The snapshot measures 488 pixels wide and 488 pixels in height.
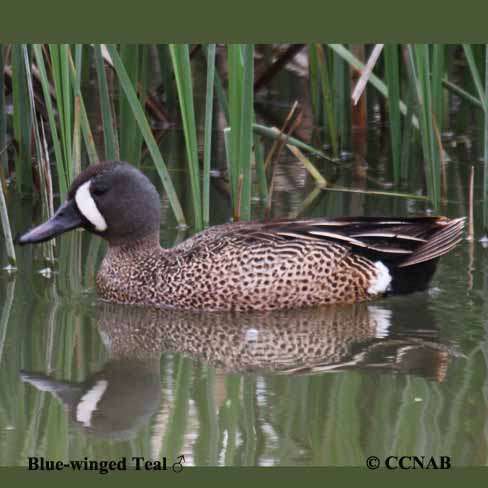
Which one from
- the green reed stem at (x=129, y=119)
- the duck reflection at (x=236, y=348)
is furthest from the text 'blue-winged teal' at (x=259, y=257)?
the green reed stem at (x=129, y=119)

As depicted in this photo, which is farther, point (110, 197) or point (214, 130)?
point (214, 130)

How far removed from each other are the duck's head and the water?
1.35 feet

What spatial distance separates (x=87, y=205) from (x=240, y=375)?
1.98m

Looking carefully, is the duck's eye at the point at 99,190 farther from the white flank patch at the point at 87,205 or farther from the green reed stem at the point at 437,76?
the green reed stem at the point at 437,76

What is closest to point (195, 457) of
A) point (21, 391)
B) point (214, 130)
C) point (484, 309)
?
point (21, 391)

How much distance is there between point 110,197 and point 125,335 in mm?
1077

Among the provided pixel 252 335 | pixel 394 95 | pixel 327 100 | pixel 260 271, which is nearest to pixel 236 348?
pixel 252 335

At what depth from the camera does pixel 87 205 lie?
8586 millimetres

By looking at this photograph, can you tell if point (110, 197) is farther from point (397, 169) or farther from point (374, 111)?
point (374, 111)

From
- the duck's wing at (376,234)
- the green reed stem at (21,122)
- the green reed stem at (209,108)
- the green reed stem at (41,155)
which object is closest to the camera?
→ the green reed stem at (209,108)

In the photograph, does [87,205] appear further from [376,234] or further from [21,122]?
[376,234]

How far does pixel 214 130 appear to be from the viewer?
42.0 ft

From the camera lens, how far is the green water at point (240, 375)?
6098 millimetres

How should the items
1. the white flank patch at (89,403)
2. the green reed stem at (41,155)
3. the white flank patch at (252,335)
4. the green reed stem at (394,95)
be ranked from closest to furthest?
the white flank patch at (89,403) < the white flank patch at (252,335) < the green reed stem at (41,155) < the green reed stem at (394,95)
